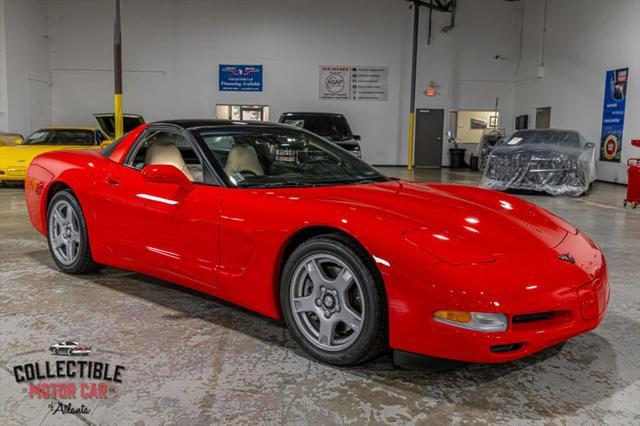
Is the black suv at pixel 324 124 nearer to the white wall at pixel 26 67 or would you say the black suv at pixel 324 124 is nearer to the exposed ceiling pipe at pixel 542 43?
the exposed ceiling pipe at pixel 542 43

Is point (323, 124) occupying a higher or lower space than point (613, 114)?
lower

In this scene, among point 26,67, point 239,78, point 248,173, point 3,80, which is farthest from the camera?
point 239,78

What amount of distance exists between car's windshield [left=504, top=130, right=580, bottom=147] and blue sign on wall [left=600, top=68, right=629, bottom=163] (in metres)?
2.79

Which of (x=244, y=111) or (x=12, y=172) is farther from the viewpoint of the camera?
(x=244, y=111)

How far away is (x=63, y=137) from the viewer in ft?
35.3

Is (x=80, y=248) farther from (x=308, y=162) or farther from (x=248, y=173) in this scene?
(x=308, y=162)

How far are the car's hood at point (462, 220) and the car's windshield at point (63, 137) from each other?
9.14 meters

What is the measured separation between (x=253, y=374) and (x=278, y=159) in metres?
1.38

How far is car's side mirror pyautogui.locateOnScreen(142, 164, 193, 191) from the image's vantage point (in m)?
2.99

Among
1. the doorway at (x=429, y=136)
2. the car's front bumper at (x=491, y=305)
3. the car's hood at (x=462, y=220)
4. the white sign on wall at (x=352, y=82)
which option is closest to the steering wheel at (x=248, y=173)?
the car's hood at (x=462, y=220)

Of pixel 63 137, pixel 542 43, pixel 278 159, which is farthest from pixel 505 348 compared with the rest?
pixel 542 43

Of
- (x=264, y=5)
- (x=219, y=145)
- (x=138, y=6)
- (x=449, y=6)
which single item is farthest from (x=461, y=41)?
(x=219, y=145)

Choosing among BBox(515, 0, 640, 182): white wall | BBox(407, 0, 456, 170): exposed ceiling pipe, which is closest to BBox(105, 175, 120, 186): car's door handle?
BBox(515, 0, 640, 182): white wall

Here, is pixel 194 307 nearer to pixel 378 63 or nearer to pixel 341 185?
pixel 341 185
